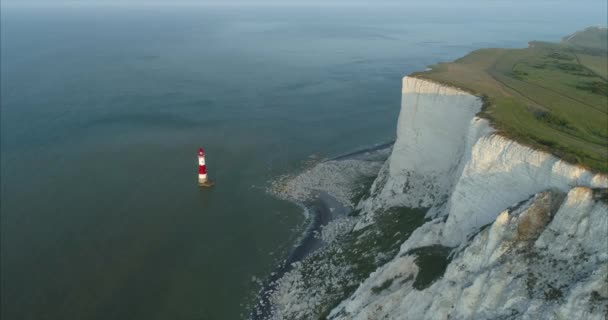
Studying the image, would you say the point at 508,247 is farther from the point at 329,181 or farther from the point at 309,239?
the point at 329,181

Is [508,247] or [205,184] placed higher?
[508,247]

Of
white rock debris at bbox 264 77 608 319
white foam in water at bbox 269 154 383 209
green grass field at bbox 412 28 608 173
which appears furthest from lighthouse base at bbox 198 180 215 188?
green grass field at bbox 412 28 608 173

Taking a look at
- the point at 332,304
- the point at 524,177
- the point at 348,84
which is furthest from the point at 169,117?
the point at 524,177

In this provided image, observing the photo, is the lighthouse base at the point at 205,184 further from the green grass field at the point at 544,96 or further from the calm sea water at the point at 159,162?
the green grass field at the point at 544,96

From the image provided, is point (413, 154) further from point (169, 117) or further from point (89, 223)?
point (169, 117)

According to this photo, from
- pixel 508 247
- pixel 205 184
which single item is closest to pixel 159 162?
pixel 205 184

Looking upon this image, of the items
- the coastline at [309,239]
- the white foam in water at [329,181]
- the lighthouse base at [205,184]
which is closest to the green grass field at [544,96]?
the white foam in water at [329,181]
